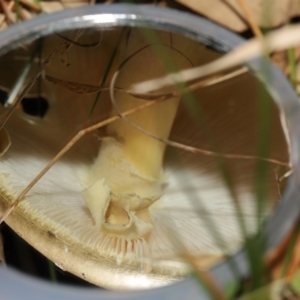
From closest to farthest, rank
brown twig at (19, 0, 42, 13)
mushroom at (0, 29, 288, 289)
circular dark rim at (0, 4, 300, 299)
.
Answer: circular dark rim at (0, 4, 300, 299) → mushroom at (0, 29, 288, 289) → brown twig at (19, 0, 42, 13)

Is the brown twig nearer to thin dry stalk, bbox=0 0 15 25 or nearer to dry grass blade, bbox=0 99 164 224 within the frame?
thin dry stalk, bbox=0 0 15 25

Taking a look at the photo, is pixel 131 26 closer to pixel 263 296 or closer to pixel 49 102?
pixel 49 102

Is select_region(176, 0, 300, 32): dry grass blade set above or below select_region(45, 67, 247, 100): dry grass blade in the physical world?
above

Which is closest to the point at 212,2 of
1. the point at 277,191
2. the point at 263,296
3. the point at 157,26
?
the point at 157,26

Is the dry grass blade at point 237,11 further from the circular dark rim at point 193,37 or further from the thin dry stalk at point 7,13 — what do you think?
the thin dry stalk at point 7,13

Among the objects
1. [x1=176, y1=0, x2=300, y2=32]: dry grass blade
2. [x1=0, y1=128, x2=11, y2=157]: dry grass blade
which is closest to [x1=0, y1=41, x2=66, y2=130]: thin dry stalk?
[x1=0, y1=128, x2=11, y2=157]: dry grass blade

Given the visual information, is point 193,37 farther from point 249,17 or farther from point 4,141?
point 4,141

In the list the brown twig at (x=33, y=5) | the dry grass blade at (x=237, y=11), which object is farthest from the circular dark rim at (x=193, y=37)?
the brown twig at (x=33, y=5)

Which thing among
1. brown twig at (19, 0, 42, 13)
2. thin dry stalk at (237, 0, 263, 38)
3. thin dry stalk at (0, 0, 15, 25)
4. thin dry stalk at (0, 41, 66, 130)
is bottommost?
thin dry stalk at (0, 41, 66, 130)
